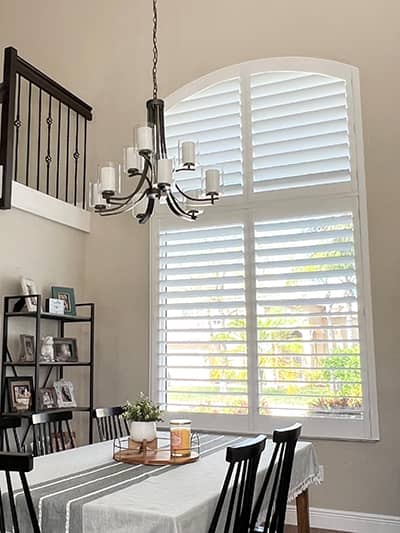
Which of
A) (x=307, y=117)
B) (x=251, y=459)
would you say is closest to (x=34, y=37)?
(x=307, y=117)

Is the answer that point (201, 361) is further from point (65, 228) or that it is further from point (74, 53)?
point (74, 53)

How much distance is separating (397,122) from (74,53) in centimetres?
317

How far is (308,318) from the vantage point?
4.35 meters

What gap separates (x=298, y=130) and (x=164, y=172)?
193 centimetres

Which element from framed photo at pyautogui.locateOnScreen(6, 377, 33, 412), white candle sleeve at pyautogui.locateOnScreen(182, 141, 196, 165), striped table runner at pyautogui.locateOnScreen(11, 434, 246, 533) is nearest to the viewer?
striped table runner at pyautogui.locateOnScreen(11, 434, 246, 533)

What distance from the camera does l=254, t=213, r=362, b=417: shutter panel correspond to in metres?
4.19

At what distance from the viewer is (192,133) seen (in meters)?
4.98

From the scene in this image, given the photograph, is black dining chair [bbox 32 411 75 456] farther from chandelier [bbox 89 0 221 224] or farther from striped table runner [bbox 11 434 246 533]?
chandelier [bbox 89 0 221 224]

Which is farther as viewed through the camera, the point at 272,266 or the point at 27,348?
the point at 272,266

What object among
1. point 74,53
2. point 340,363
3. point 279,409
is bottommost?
point 279,409

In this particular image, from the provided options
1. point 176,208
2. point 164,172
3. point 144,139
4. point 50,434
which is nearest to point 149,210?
point 176,208

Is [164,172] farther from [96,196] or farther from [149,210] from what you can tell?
[96,196]

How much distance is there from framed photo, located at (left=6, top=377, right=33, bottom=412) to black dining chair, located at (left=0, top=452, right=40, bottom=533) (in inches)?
80.0

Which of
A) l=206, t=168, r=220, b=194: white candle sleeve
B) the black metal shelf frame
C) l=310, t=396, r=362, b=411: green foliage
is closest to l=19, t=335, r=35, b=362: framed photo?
the black metal shelf frame
